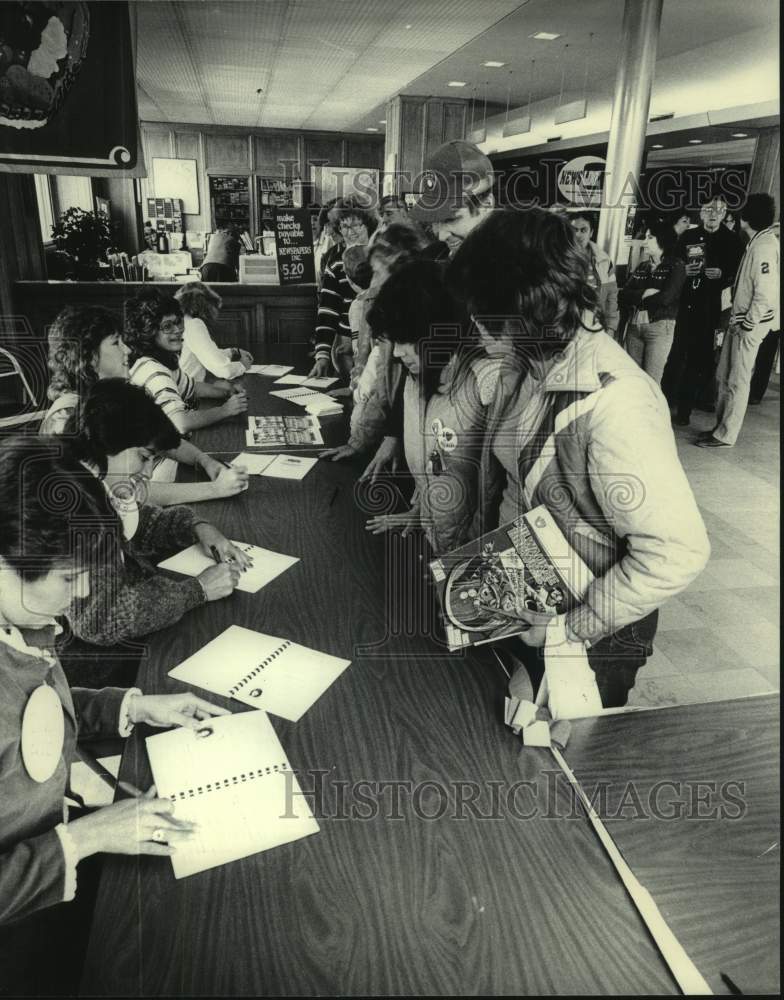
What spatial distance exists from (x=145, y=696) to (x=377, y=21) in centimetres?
585

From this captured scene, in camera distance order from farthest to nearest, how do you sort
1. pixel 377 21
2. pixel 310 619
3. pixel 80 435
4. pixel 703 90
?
1. pixel 703 90
2. pixel 377 21
3. pixel 80 435
4. pixel 310 619

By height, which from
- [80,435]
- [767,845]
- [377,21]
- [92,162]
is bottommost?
[767,845]

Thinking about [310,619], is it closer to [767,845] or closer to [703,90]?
[767,845]

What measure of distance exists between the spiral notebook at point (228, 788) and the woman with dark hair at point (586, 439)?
1.80ft

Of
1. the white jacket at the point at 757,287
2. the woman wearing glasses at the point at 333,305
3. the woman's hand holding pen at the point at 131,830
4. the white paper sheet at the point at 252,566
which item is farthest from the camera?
the white jacket at the point at 757,287

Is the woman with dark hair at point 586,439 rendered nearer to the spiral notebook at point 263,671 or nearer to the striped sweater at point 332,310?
the spiral notebook at point 263,671

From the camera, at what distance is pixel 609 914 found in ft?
3.09

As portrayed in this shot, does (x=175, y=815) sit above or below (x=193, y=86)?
below

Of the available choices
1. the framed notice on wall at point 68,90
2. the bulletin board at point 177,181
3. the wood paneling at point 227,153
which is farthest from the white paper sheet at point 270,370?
the bulletin board at point 177,181

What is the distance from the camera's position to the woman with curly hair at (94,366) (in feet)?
7.33

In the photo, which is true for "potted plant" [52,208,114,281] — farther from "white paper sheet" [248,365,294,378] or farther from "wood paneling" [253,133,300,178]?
"wood paneling" [253,133,300,178]

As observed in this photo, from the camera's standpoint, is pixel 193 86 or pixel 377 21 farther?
pixel 193 86

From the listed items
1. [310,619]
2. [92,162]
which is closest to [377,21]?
[92,162]

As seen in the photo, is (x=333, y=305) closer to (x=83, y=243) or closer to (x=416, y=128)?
(x=83, y=243)
